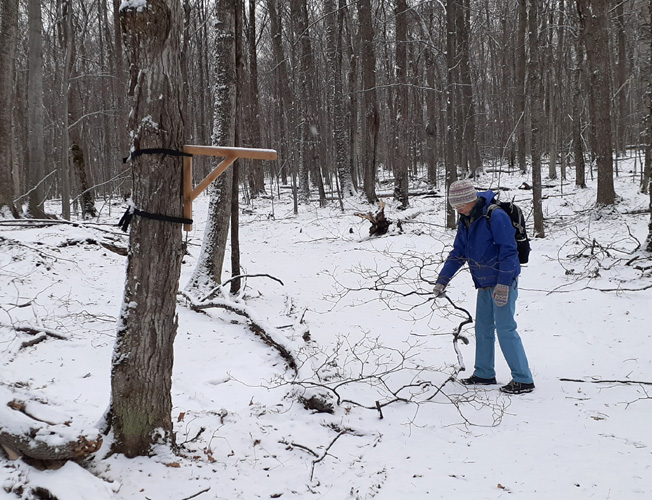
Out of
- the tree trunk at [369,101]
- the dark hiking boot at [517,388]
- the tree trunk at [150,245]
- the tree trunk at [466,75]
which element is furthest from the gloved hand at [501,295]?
the tree trunk at [369,101]

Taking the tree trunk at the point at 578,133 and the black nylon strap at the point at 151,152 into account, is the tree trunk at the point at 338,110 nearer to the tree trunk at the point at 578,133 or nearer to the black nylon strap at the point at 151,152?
the tree trunk at the point at 578,133

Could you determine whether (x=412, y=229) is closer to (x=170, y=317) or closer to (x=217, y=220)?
(x=217, y=220)

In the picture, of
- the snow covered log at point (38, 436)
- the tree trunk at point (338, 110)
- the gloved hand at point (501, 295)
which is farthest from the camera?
the tree trunk at point (338, 110)

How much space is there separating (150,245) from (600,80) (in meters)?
12.2

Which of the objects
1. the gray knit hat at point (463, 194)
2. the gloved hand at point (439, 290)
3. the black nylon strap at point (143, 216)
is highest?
the gray knit hat at point (463, 194)

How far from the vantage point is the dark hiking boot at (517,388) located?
441cm

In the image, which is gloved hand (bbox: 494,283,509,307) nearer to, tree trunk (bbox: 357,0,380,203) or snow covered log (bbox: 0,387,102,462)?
snow covered log (bbox: 0,387,102,462)

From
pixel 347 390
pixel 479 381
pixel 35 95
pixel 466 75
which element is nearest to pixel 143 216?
pixel 347 390

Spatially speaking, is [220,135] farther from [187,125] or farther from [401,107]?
[401,107]

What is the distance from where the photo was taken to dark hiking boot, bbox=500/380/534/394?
4406 mm

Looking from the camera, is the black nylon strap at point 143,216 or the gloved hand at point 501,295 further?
the gloved hand at point 501,295

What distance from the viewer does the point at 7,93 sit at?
9.42 meters

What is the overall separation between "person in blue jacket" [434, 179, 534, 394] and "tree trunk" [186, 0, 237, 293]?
372cm

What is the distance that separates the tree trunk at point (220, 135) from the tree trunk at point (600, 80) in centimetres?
904
